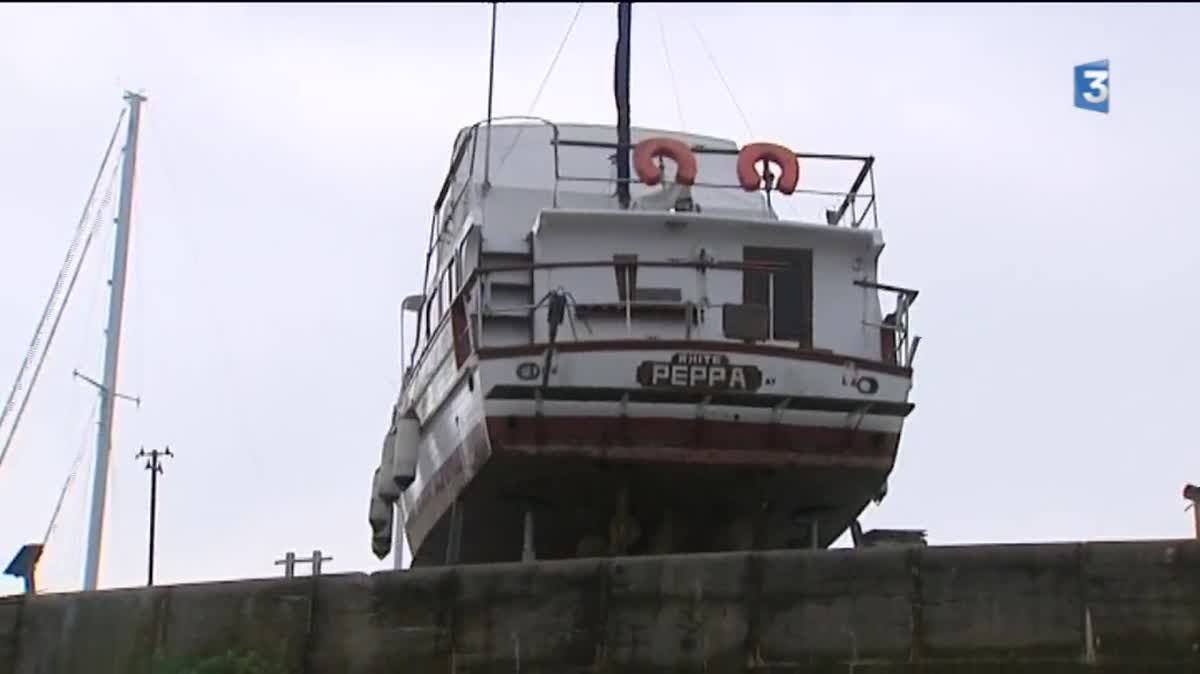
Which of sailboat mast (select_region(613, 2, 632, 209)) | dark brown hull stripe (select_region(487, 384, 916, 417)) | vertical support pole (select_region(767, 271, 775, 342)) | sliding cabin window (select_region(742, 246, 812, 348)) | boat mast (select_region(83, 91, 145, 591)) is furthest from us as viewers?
boat mast (select_region(83, 91, 145, 591))

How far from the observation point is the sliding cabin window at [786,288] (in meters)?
19.2

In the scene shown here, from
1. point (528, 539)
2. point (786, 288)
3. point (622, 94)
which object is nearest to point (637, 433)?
point (528, 539)

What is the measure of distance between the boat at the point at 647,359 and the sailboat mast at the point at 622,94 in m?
0.06

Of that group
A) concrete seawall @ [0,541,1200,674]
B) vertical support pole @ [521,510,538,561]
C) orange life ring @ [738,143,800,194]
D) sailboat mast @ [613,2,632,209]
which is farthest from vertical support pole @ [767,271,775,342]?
concrete seawall @ [0,541,1200,674]

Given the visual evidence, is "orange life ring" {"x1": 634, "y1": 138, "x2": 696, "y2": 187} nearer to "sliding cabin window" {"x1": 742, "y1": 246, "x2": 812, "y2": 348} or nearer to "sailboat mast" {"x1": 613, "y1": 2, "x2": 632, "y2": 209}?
"sailboat mast" {"x1": 613, "y1": 2, "x2": 632, "y2": 209}

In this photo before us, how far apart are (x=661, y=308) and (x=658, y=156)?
177 centimetres

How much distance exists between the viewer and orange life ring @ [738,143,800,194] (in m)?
19.9

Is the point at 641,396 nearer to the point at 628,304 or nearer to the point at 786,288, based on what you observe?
the point at 628,304

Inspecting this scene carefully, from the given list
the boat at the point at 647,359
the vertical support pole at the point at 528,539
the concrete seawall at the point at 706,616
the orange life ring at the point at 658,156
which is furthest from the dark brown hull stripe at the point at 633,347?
the concrete seawall at the point at 706,616

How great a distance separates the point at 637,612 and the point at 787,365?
488cm

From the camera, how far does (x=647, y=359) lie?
17500mm

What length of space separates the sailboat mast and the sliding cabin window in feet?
5.79

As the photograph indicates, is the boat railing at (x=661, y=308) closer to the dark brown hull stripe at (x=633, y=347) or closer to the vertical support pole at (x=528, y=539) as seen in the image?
the dark brown hull stripe at (x=633, y=347)

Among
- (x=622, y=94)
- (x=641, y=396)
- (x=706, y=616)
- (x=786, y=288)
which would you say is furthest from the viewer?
(x=622, y=94)
